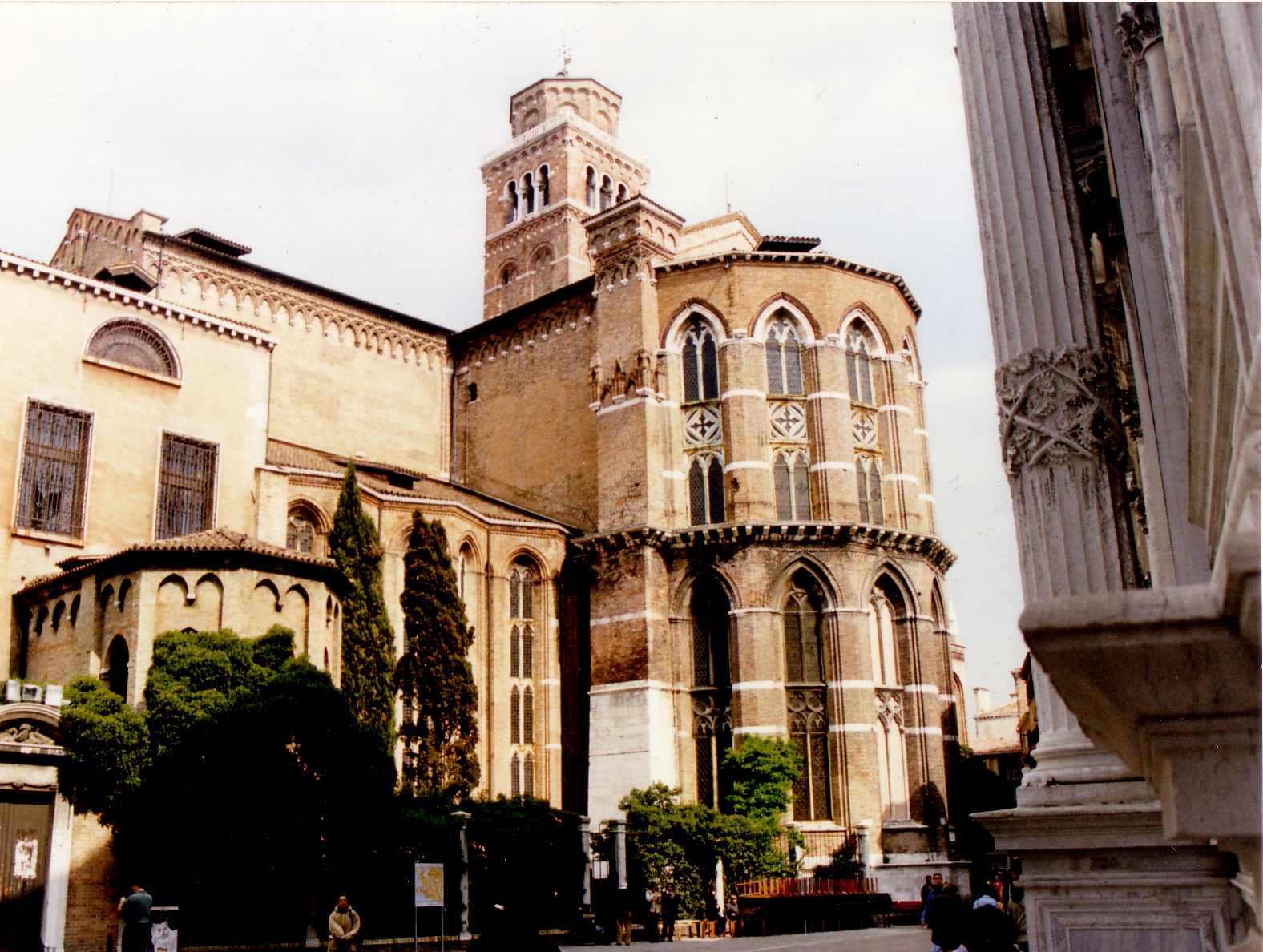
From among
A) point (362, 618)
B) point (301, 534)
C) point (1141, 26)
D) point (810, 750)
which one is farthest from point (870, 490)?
point (1141, 26)

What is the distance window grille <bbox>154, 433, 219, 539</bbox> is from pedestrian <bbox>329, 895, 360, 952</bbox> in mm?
14281

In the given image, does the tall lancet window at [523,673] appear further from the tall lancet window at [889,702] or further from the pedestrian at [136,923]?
the pedestrian at [136,923]

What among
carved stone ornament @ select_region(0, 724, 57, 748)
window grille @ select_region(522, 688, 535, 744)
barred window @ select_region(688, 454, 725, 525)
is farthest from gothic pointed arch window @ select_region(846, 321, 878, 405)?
carved stone ornament @ select_region(0, 724, 57, 748)

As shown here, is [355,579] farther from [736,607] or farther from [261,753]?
[736,607]

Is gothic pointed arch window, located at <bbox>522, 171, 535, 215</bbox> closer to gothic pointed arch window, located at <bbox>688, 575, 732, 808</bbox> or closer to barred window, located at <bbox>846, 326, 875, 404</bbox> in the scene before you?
barred window, located at <bbox>846, 326, 875, 404</bbox>

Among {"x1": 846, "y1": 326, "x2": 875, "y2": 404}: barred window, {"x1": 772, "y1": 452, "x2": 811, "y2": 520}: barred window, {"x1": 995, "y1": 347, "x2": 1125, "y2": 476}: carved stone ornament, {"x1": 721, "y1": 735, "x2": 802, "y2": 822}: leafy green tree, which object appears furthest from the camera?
{"x1": 846, "y1": 326, "x2": 875, "y2": 404}: barred window

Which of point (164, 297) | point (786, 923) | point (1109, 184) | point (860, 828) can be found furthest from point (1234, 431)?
point (164, 297)

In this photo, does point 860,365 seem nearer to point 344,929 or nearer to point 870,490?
point 870,490

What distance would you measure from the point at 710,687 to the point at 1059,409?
23.7 m

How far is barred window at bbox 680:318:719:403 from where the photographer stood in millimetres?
33719

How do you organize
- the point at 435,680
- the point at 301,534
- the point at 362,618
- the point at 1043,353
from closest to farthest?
1. the point at 1043,353
2. the point at 362,618
3. the point at 435,680
4. the point at 301,534

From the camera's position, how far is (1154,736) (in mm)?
3021

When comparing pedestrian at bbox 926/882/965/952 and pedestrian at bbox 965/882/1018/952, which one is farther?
pedestrian at bbox 926/882/965/952

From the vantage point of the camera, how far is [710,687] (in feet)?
105
